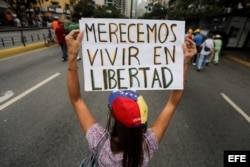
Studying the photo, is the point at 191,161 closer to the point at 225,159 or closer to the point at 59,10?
the point at 225,159

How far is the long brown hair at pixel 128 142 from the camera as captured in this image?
1.24 meters

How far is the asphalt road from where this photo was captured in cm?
332

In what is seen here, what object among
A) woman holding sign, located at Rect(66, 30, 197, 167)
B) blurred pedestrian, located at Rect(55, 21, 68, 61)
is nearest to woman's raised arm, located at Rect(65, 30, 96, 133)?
woman holding sign, located at Rect(66, 30, 197, 167)

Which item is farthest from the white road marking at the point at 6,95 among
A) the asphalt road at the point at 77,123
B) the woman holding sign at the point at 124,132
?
the woman holding sign at the point at 124,132

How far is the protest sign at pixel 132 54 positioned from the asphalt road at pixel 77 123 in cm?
186

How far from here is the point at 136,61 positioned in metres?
1.84

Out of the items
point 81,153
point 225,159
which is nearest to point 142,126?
point 81,153

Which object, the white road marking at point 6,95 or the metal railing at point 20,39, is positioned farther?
the metal railing at point 20,39

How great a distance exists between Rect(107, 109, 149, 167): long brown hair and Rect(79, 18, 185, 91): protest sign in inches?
21.8

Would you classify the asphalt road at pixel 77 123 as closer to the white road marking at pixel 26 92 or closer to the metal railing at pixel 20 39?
the white road marking at pixel 26 92

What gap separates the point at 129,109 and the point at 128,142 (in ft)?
0.70

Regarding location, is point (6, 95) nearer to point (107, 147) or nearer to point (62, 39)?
point (107, 147)

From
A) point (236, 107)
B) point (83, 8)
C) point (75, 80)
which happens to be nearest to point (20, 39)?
point (236, 107)

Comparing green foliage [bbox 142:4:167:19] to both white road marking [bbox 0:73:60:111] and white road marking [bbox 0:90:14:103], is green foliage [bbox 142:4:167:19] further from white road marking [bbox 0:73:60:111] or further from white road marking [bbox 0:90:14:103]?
white road marking [bbox 0:90:14:103]
